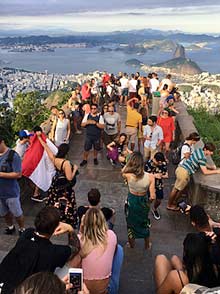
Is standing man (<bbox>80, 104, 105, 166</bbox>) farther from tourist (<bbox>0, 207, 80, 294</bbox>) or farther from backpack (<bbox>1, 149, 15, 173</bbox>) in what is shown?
tourist (<bbox>0, 207, 80, 294</bbox>)

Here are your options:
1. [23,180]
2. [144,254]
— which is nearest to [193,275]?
[144,254]

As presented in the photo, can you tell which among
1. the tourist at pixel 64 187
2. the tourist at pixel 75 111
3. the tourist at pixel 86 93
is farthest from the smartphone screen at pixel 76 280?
the tourist at pixel 86 93

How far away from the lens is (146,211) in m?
5.42

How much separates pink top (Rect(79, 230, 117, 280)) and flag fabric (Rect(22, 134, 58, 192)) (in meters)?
3.04

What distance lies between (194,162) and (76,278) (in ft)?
13.0

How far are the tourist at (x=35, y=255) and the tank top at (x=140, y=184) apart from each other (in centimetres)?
182

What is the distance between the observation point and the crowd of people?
3.29 meters

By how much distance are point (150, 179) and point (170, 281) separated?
1568 mm

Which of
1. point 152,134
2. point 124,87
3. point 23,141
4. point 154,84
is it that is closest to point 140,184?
point 23,141

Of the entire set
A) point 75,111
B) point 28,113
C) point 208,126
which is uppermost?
point 75,111

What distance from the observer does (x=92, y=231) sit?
12.7ft

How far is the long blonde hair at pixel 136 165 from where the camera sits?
5191 mm

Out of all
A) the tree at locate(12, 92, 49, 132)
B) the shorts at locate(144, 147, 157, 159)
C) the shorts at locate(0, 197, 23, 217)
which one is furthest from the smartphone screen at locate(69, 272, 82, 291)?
the tree at locate(12, 92, 49, 132)

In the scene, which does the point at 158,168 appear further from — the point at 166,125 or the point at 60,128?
the point at 60,128
